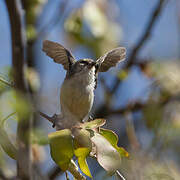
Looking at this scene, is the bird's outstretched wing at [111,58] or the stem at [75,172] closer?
the stem at [75,172]

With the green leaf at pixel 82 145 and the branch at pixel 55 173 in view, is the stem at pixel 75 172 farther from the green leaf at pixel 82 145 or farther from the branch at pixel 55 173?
the branch at pixel 55 173

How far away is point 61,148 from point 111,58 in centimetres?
82

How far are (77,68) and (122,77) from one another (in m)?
1.27

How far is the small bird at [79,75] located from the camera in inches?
73.3

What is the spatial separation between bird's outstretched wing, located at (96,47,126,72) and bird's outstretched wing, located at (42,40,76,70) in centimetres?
18

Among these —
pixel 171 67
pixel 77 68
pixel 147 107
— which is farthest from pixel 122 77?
pixel 77 68

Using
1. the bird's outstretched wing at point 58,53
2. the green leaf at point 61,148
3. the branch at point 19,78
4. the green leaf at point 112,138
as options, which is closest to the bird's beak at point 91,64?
the bird's outstretched wing at point 58,53

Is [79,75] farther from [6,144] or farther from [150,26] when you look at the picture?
[150,26]

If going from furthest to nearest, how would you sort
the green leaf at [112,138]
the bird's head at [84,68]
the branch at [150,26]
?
the branch at [150,26], the bird's head at [84,68], the green leaf at [112,138]

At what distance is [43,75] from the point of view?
470 centimetres

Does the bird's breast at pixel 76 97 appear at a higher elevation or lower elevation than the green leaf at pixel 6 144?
lower

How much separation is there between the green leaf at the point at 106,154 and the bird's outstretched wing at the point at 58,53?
24.7 inches

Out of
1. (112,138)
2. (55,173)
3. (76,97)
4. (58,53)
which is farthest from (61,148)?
(55,173)

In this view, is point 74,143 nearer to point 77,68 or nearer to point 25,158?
point 25,158
